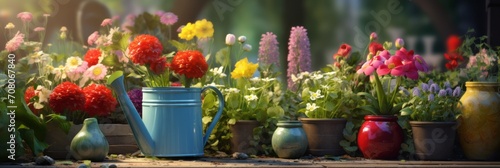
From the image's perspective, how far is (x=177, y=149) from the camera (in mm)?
2637

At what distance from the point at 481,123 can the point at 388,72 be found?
35 centimetres

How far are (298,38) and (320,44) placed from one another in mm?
711

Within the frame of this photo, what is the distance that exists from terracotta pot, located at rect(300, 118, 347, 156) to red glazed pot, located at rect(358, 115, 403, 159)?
0.30ft

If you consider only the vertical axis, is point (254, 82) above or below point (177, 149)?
above

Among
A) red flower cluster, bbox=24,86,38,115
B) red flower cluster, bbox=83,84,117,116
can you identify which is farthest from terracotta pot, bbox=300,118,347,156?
red flower cluster, bbox=24,86,38,115

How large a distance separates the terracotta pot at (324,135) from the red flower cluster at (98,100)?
680mm

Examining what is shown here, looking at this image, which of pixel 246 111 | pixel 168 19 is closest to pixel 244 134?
pixel 246 111

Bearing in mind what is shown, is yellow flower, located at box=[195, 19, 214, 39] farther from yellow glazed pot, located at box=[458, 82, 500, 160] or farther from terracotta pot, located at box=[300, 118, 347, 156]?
yellow glazed pot, located at box=[458, 82, 500, 160]

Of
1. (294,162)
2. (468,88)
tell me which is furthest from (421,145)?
(294,162)

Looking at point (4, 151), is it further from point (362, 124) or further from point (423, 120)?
point (423, 120)

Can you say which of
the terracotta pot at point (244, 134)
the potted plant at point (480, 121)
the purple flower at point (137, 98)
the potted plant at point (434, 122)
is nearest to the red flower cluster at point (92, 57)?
the purple flower at point (137, 98)

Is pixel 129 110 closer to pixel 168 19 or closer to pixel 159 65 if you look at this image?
pixel 159 65

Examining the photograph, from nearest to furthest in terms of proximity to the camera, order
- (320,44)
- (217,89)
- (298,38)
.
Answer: (217,89)
(298,38)
(320,44)

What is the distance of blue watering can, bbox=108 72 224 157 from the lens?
2.62 m
